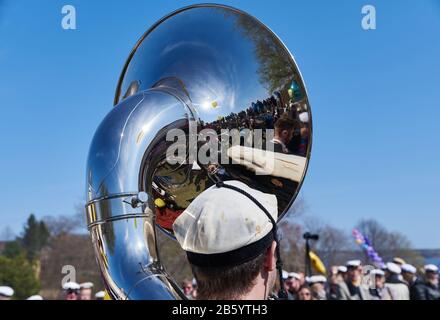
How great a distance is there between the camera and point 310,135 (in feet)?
9.14

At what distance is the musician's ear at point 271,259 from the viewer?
4.73 ft

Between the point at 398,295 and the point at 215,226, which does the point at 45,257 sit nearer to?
the point at 398,295

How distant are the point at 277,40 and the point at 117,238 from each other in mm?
1377

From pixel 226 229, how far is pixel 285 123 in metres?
1.45

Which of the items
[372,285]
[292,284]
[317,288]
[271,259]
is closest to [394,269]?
[372,285]

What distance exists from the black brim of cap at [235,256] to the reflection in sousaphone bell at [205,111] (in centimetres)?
77

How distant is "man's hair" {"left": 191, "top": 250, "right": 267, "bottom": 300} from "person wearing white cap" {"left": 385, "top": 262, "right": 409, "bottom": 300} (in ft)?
19.8

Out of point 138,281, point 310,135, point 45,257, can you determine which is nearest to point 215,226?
point 138,281

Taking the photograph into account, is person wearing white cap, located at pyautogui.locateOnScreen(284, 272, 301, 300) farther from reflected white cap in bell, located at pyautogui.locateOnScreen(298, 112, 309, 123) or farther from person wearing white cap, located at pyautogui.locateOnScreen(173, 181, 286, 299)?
person wearing white cap, located at pyautogui.locateOnScreen(173, 181, 286, 299)

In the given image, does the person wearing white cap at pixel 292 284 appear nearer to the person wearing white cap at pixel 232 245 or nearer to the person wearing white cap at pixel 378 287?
the person wearing white cap at pixel 378 287

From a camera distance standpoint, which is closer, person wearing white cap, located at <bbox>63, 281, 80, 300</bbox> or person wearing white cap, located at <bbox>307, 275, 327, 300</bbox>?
person wearing white cap, located at <bbox>63, 281, 80, 300</bbox>

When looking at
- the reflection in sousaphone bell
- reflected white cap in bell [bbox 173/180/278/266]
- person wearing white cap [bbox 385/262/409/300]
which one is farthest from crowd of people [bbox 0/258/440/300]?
reflected white cap in bell [bbox 173/180/278/266]

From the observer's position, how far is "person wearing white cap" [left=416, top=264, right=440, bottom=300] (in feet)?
22.4

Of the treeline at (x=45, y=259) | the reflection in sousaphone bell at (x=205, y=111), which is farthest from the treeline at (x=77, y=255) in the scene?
the reflection in sousaphone bell at (x=205, y=111)
